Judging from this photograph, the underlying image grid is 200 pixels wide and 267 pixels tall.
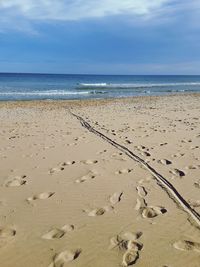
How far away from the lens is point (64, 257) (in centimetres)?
314

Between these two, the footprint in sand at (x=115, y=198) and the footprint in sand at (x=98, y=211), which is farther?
the footprint in sand at (x=115, y=198)

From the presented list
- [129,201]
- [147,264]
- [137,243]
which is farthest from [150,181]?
[147,264]

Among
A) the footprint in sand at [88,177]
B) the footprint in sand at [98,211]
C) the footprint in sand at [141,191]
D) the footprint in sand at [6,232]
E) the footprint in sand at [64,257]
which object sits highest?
the footprint in sand at [64,257]

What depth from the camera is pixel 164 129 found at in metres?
9.80

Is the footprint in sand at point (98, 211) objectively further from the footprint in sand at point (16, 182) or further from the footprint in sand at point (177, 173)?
the footprint in sand at point (177, 173)

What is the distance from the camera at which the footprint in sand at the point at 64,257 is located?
10.0 feet

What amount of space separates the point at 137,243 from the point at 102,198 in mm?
1259

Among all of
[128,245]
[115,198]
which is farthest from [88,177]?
[128,245]

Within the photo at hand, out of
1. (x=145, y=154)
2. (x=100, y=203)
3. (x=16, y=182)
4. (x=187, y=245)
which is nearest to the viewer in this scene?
(x=187, y=245)

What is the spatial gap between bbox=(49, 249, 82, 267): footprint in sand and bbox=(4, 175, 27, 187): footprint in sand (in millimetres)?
2156

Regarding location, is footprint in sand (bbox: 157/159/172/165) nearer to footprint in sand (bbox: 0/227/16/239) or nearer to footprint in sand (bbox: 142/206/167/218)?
footprint in sand (bbox: 142/206/167/218)

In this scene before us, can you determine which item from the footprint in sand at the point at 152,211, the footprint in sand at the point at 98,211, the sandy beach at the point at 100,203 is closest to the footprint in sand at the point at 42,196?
the sandy beach at the point at 100,203

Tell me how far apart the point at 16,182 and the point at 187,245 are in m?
2.98

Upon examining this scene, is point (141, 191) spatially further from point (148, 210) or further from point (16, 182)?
point (16, 182)
